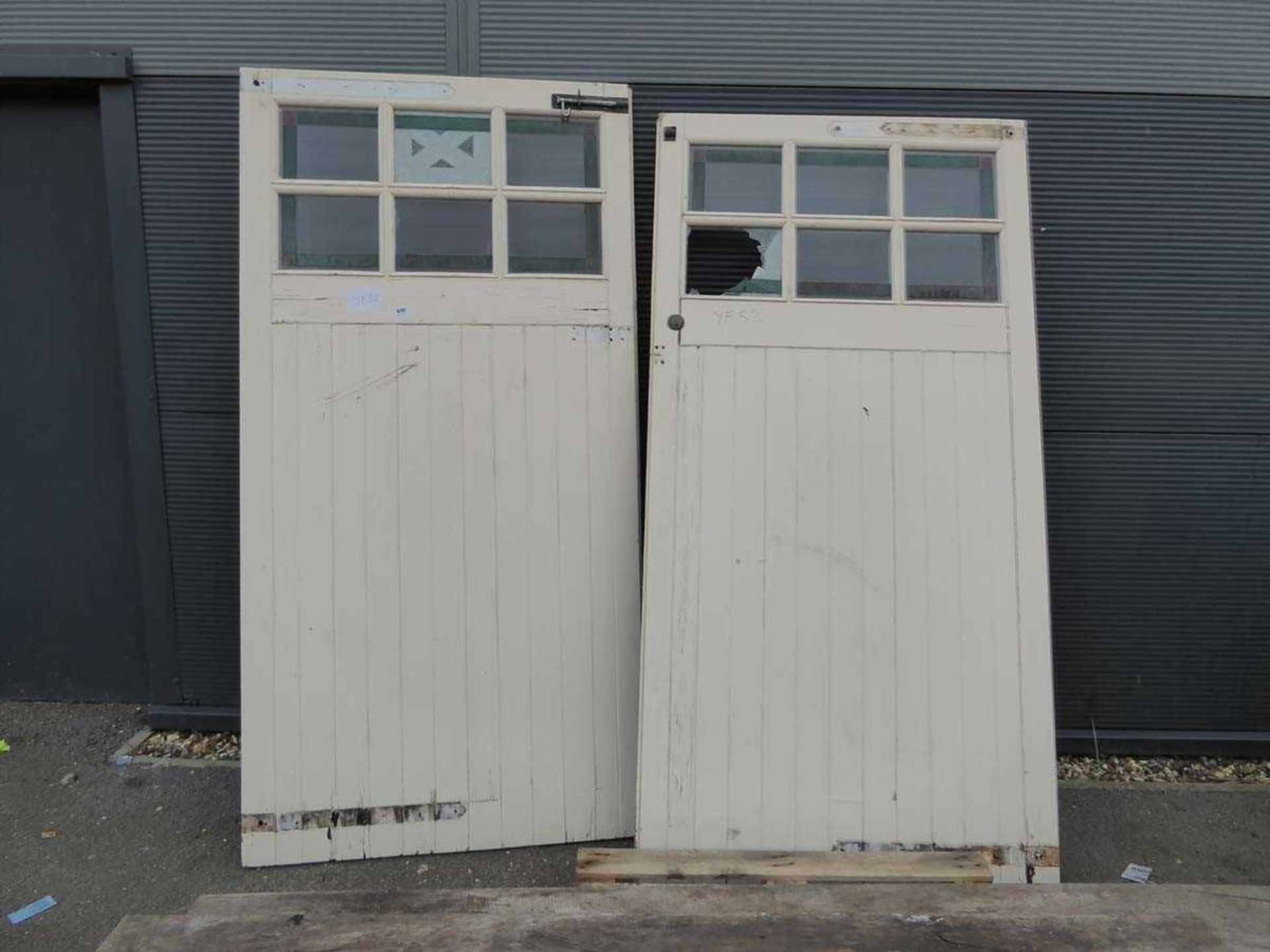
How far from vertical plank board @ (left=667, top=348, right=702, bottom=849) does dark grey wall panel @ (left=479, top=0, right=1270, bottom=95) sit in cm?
115

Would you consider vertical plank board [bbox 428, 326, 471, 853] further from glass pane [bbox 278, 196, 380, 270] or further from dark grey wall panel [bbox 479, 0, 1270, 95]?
dark grey wall panel [bbox 479, 0, 1270, 95]

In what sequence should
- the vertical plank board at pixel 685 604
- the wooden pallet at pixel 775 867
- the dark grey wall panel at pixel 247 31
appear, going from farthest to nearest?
the dark grey wall panel at pixel 247 31 < the vertical plank board at pixel 685 604 < the wooden pallet at pixel 775 867

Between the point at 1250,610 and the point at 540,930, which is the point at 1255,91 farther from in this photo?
the point at 540,930

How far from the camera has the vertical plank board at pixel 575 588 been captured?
226 centimetres

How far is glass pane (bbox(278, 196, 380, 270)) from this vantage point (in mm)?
2215

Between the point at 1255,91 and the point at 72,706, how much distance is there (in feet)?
15.9

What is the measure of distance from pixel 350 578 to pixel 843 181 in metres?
1.85

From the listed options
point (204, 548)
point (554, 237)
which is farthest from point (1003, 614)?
point (204, 548)

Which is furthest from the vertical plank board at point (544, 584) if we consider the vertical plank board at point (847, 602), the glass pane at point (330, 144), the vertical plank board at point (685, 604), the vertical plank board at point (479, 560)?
the vertical plank board at point (847, 602)

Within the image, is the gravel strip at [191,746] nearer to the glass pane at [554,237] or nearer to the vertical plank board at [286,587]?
the vertical plank board at [286,587]

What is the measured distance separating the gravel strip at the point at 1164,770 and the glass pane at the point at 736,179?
225 cm

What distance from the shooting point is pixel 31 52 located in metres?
2.57

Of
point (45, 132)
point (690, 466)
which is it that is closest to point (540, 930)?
point (690, 466)

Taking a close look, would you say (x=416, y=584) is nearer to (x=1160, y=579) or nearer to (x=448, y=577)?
(x=448, y=577)
